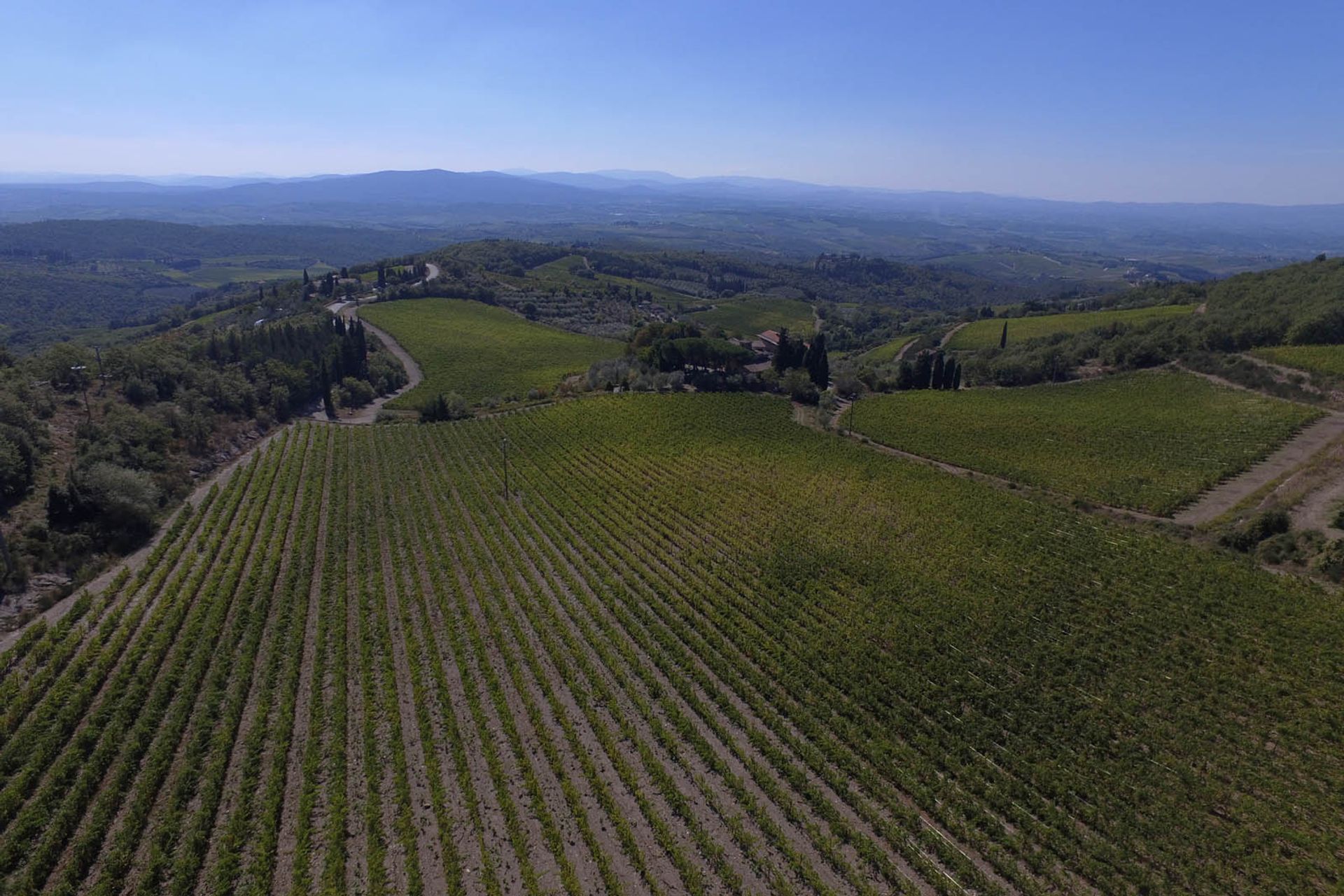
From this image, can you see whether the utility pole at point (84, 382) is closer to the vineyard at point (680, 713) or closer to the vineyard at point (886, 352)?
the vineyard at point (680, 713)

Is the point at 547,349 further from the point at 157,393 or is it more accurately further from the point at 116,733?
the point at 116,733

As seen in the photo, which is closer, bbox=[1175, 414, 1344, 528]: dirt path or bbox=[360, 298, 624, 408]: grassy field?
bbox=[1175, 414, 1344, 528]: dirt path

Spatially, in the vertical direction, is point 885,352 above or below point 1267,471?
below

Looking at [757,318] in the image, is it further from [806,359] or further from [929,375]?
[929,375]

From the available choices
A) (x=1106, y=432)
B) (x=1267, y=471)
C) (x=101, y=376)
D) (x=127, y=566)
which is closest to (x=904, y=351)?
(x=1106, y=432)

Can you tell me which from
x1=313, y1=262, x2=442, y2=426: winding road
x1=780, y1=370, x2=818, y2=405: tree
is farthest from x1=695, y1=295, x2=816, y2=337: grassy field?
x1=313, y1=262, x2=442, y2=426: winding road

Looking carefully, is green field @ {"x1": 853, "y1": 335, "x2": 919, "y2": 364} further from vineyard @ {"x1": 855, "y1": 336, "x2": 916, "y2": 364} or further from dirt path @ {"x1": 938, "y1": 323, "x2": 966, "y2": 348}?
dirt path @ {"x1": 938, "y1": 323, "x2": 966, "y2": 348}

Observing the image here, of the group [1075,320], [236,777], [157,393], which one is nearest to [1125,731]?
[236,777]

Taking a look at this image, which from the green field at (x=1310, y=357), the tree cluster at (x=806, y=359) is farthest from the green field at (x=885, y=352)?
the green field at (x=1310, y=357)
